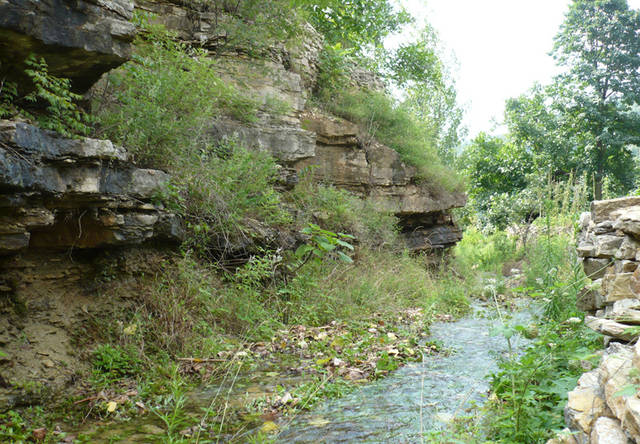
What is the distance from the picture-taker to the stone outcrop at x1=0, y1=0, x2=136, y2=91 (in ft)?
12.8

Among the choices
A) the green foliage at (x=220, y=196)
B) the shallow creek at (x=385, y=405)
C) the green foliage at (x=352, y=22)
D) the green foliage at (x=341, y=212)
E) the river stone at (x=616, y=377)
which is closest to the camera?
Answer: the river stone at (x=616, y=377)

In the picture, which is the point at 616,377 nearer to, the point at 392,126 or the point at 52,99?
the point at 52,99

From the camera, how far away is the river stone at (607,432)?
1.99 metres

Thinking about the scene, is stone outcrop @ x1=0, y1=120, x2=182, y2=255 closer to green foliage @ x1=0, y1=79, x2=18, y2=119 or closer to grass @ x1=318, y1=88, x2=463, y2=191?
green foliage @ x1=0, y1=79, x2=18, y2=119

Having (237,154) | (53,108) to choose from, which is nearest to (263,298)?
(237,154)

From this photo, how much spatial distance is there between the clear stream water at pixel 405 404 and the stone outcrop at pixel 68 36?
3.85m

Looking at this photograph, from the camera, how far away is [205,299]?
5680 mm

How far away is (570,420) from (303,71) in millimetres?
10415

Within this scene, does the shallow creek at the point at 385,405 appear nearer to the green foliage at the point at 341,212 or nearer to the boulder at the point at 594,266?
the boulder at the point at 594,266

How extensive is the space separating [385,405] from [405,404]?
0.17m

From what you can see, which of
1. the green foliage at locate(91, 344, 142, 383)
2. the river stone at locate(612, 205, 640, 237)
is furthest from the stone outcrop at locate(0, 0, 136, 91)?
the river stone at locate(612, 205, 640, 237)

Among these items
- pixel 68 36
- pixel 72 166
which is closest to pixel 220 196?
pixel 72 166

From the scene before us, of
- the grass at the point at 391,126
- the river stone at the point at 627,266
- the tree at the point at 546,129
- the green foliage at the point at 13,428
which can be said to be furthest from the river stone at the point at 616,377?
the tree at the point at 546,129

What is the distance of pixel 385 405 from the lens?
12.8ft
